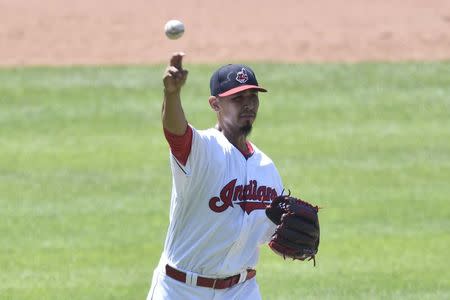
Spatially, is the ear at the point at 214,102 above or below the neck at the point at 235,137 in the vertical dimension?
above

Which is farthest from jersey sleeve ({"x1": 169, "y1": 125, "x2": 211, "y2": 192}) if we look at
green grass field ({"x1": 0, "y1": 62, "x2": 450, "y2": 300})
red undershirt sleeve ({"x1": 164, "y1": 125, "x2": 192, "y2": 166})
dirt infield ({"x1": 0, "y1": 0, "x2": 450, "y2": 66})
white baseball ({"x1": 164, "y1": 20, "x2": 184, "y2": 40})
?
dirt infield ({"x1": 0, "y1": 0, "x2": 450, "y2": 66})

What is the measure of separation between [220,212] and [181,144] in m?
0.55

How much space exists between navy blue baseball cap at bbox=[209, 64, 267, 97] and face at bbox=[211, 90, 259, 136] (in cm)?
3

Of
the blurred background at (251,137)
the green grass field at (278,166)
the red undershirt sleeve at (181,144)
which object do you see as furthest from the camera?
the blurred background at (251,137)

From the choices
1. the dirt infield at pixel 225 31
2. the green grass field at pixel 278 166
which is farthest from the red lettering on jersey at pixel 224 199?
the dirt infield at pixel 225 31

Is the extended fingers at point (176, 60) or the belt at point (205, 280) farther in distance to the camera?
the belt at point (205, 280)

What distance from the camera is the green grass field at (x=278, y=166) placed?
9.81 metres

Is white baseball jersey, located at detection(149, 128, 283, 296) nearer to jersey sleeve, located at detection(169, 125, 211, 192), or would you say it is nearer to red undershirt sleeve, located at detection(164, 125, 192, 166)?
jersey sleeve, located at detection(169, 125, 211, 192)

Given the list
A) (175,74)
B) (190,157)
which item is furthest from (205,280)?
(175,74)

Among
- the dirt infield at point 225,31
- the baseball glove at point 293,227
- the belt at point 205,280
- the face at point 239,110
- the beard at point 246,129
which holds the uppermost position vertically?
the dirt infield at point 225,31

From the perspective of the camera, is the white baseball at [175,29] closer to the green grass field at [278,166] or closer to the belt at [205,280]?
the belt at [205,280]

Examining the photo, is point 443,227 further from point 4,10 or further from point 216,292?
point 4,10

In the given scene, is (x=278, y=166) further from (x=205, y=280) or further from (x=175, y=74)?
(x=175, y=74)

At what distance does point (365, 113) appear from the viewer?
1519cm
